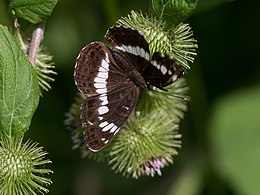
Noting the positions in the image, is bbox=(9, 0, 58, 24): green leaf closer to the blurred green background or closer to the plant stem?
the plant stem

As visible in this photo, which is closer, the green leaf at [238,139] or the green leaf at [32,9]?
the green leaf at [32,9]

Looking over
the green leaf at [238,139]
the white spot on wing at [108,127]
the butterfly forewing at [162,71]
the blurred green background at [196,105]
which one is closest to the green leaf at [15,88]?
the white spot on wing at [108,127]

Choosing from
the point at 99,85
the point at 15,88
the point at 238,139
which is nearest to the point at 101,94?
the point at 99,85

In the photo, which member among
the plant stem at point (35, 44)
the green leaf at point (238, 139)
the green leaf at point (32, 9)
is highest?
the green leaf at point (32, 9)

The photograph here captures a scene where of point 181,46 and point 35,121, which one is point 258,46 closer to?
point 35,121

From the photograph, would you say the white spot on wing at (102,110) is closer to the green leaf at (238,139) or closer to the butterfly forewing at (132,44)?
the butterfly forewing at (132,44)

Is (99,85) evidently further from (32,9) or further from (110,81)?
(32,9)
